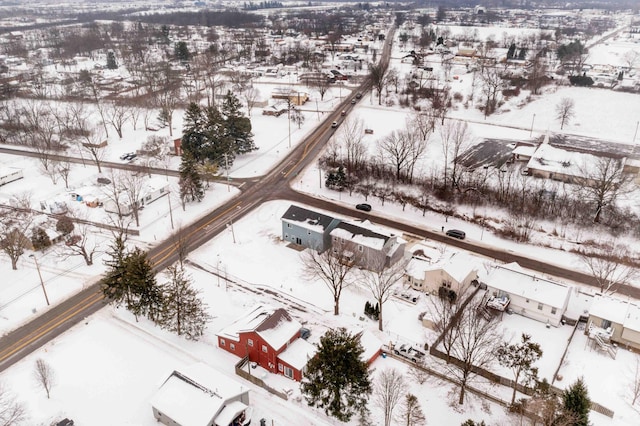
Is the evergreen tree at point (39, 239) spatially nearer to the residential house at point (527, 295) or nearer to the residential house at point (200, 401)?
the residential house at point (200, 401)

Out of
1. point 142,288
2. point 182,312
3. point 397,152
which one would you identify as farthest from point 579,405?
point 397,152

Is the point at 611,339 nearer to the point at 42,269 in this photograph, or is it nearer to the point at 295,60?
the point at 42,269

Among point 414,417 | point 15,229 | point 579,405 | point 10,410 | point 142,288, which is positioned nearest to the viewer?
point 579,405

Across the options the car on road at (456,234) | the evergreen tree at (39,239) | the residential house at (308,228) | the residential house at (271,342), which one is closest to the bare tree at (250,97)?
the residential house at (308,228)

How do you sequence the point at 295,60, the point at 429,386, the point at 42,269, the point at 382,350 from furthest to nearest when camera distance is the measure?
the point at 295,60 → the point at 42,269 → the point at 382,350 → the point at 429,386

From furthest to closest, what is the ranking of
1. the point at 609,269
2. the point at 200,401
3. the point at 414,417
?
the point at 609,269, the point at 414,417, the point at 200,401

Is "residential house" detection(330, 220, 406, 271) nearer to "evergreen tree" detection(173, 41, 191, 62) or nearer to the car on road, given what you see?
the car on road

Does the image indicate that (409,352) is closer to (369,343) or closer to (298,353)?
(369,343)

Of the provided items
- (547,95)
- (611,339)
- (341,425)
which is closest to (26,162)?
(341,425)
